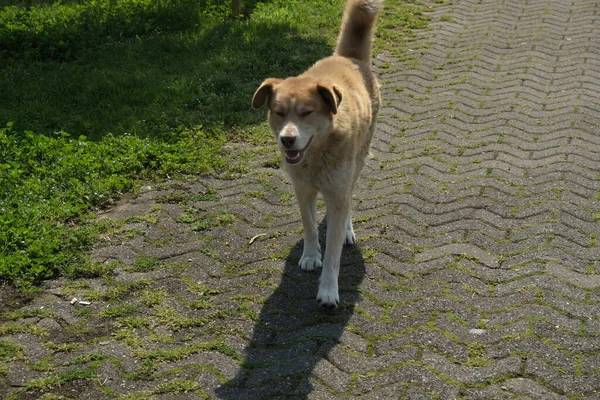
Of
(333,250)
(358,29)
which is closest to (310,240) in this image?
(333,250)

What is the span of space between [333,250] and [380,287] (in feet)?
1.51

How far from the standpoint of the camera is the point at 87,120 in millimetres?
7574

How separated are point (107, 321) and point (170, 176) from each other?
2206 millimetres

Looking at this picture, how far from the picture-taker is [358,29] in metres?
6.10

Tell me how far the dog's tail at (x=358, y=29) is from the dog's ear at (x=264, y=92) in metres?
1.34

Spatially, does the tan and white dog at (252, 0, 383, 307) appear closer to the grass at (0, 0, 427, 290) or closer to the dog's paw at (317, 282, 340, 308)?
the dog's paw at (317, 282, 340, 308)

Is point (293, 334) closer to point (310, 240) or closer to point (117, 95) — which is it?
point (310, 240)

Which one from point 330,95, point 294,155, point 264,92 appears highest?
point 330,95

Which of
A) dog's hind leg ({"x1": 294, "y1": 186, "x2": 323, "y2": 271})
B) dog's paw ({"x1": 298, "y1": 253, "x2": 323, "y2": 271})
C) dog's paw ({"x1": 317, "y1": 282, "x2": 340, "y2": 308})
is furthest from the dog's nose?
dog's paw ({"x1": 298, "y1": 253, "x2": 323, "y2": 271})

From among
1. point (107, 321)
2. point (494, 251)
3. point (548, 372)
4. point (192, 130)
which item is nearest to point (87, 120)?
point (192, 130)

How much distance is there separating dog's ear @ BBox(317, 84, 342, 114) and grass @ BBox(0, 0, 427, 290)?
1.65 meters

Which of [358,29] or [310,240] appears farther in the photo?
[358,29]

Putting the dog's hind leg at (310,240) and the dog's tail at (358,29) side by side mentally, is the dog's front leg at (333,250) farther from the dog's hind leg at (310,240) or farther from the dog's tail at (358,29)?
the dog's tail at (358,29)

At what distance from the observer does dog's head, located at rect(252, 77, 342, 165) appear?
4691 millimetres
